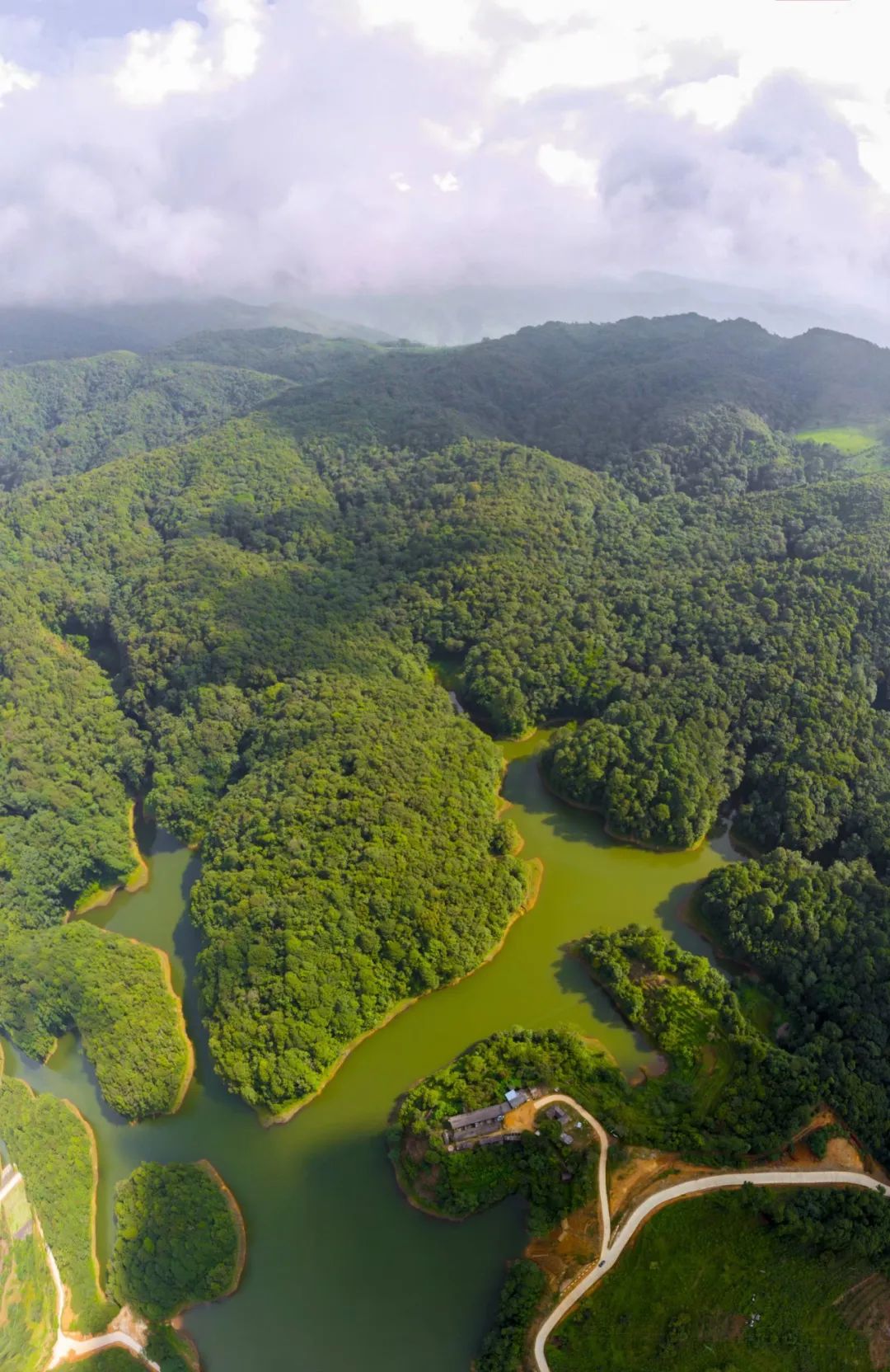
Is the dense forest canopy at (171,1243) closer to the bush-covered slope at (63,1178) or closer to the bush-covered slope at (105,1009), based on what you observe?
the bush-covered slope at (63,1178)

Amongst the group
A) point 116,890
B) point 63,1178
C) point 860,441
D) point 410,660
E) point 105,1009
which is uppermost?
point 860,441

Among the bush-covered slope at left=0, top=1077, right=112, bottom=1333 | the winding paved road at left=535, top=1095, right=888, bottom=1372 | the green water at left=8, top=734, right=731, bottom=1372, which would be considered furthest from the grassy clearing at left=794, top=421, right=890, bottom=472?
the bush-covered slope at left=0, top=1077, right=112, bottom=1333

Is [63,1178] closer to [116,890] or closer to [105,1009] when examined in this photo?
[105,1009]

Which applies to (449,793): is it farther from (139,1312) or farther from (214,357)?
(214,357)

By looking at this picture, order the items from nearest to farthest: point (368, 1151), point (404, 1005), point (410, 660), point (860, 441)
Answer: point (368, 1151) < point (404, 1005) < point (410, 660) < point (860, 441)

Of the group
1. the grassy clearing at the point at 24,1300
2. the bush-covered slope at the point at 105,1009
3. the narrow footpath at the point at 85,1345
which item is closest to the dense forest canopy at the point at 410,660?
the bush-covered slope at the point at 105,1009

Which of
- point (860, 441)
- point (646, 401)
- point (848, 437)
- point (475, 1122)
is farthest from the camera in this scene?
point (646, 401)

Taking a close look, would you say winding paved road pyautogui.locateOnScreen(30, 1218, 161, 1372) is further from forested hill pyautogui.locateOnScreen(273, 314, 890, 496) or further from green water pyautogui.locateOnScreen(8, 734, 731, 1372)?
forested hill pyautogui.locateOnScreen(273, 314, 890, 496)

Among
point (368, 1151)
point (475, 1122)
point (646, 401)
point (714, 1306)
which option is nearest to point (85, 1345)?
point (368, 1151)
